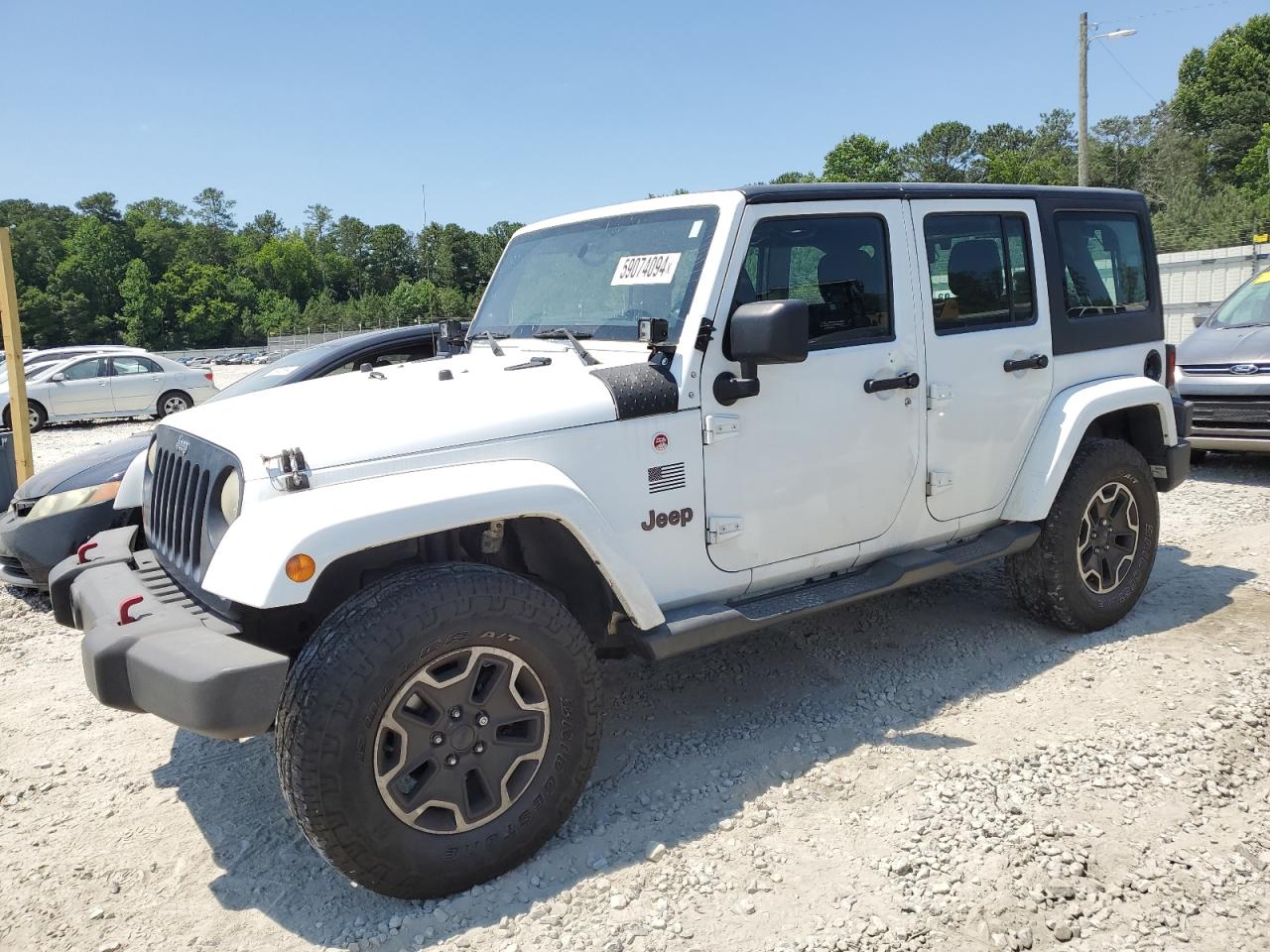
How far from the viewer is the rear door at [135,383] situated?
16969 millimetres

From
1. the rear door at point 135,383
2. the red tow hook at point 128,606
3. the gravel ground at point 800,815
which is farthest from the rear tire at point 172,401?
the red tow hook at point 128,606

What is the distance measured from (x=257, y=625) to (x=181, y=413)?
122 centimetres

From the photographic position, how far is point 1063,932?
2.54 meters

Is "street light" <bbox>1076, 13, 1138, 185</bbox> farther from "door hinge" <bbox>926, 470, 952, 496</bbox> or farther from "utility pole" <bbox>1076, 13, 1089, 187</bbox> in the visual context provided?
"door hinge" <bbox>926, 470, 952, 496</bbox>

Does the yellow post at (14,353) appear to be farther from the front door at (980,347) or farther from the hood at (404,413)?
the front door at (980,347)

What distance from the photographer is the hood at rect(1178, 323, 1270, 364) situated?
26.4 feet

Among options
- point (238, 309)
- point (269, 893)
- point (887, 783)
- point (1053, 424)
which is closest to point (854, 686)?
point (887, 783)

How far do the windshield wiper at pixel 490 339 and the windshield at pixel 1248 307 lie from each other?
25.6 feet

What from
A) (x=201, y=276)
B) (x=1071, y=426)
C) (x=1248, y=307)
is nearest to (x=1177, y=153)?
(x=1248, y=307)

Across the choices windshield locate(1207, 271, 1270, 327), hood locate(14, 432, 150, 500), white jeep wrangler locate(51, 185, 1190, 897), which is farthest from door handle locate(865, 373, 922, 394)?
windshield locate(1207, 271, 1270, 327)

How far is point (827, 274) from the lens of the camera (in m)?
3.70

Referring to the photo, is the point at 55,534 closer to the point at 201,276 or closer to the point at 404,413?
the point at 404,413

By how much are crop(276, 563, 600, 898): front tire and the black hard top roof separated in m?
1.77

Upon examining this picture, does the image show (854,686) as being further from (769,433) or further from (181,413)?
(181,413)
